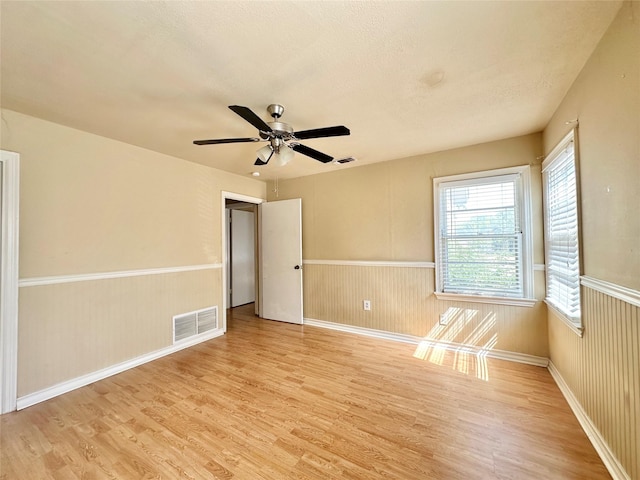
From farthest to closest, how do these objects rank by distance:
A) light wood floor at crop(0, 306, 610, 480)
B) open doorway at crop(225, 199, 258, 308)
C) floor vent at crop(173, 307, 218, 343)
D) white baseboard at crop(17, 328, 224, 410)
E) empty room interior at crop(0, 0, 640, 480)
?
open doorway at crop(225, 199, 258, 308) → floor vent at crop(173, 307, 218, 343) → white baseboard at crop(17, 328, 224, 410) → light wood floor at crop(0, 306, 610, 480) → empty room interior at crop(0, 0, 640, 480)

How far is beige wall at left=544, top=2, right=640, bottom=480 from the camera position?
50.5 inches

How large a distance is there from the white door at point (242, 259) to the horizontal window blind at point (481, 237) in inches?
144

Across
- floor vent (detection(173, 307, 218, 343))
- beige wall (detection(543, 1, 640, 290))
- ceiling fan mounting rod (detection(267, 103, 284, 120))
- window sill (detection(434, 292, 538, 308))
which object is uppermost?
ceiling fan mounting rod (detection(267, 103, 284, 120))

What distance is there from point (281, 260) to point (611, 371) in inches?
147

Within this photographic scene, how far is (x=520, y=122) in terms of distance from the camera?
2.53 meters

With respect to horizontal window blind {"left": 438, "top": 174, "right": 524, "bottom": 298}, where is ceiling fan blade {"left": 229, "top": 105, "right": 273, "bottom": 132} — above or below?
above

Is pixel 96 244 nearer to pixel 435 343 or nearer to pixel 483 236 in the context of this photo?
pixel 435 343

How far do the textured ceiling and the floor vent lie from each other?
2217mm

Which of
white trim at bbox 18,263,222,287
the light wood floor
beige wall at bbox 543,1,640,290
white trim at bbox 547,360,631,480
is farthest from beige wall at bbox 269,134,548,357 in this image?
white trim at bbox 18,263,222,287

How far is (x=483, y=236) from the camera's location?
9.92 ft

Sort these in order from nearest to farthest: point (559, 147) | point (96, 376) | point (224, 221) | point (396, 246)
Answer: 1. point (559, 147)
2. point (96, 376)
3. point (396, 246)
4. point (224, 221)

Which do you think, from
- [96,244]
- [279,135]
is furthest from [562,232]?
[96,244]

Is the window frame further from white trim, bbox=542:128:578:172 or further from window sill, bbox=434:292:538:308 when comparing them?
window sill, bbox=434:292:538:308

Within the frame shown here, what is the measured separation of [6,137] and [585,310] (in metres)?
4.53
